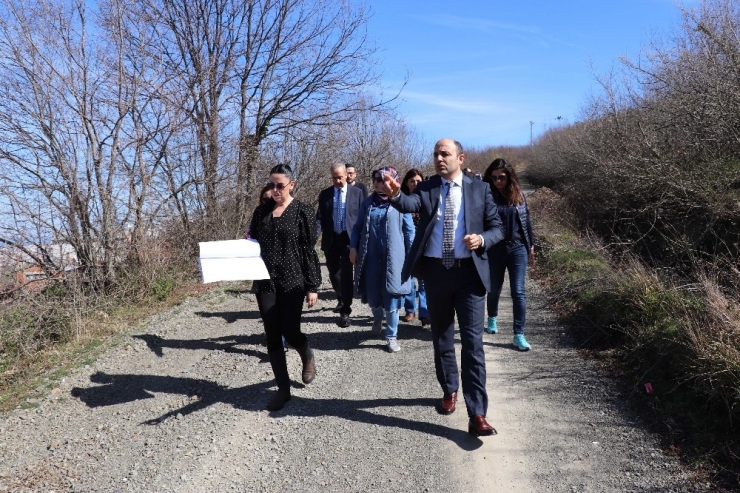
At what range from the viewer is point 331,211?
7.36 meters

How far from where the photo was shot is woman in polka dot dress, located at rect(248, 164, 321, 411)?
468 cm

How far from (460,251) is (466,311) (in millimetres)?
431

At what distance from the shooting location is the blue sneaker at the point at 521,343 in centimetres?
607

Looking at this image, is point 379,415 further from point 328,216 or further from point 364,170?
point 364,170

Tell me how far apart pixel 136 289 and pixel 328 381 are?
4661mm

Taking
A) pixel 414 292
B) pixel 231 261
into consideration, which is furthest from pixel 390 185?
pixel 414 292

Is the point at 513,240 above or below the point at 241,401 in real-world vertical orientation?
above

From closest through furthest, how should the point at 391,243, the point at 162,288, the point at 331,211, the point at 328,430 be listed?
1. the point at 328,430
2. the point at 391,243
3. the point at 331,211
4. the point at 162,288

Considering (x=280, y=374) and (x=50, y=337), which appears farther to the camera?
(x=50, y=337)

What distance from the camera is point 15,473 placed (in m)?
3.79

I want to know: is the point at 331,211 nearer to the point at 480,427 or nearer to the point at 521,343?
the point at 521,343

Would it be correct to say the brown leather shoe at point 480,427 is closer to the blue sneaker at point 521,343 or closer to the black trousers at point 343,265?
the blue sneaker at point 521,343

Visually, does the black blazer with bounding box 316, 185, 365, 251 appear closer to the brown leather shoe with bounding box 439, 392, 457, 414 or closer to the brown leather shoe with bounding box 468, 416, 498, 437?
the brown leather shoe with bounding box 439, 392, 457, 414

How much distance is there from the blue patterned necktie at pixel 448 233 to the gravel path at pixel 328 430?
4.07 feet
